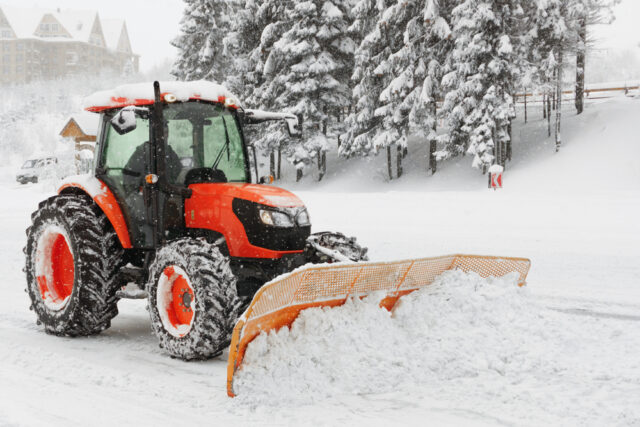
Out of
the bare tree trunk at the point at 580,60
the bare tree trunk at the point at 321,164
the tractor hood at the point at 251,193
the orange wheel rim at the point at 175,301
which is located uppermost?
the bare tree trunk at the point at 580,60

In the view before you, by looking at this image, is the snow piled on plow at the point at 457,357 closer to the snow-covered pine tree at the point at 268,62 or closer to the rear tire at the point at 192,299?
the rear tire at the point at 192,299

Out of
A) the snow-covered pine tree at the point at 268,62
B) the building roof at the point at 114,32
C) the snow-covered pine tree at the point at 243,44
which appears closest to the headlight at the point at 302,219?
the snow-covered pine tree at the point at 268,62

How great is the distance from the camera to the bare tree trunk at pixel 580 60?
24.8 meters

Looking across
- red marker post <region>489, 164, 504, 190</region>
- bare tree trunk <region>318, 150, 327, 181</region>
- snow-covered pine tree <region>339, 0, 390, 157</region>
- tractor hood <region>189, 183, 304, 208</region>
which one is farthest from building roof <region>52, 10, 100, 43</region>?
tractor hood <region>189, 183, 304, 208</region>

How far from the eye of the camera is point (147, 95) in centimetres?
536

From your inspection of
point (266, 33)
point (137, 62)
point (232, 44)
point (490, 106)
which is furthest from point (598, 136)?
point (137, 62)

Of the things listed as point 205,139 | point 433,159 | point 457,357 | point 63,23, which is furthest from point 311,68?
point 63,23

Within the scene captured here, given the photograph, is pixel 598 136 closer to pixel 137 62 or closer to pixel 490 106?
pixel 490 106

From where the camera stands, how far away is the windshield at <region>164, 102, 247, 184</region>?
5492mm

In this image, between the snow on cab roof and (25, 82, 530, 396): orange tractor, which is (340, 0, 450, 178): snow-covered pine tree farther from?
(25, 82, 530, 396): orange tractor

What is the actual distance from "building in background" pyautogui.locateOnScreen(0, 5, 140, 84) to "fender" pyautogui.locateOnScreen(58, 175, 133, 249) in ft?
337

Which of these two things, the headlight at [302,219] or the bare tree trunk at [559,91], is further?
the bare tree trunk at [559,91]

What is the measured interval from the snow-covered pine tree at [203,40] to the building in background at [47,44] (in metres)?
75.7

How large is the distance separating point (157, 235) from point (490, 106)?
1847 centimetres
